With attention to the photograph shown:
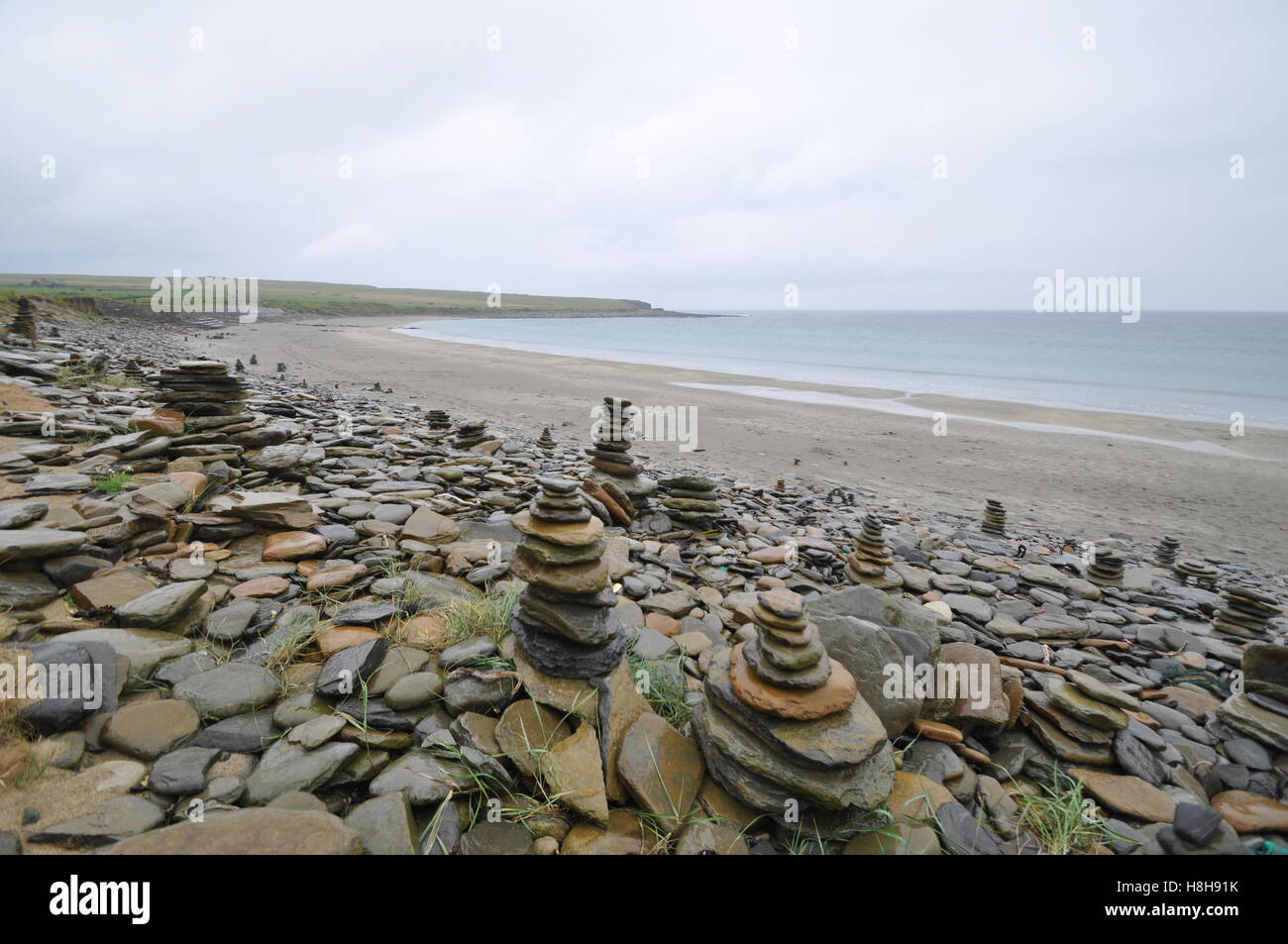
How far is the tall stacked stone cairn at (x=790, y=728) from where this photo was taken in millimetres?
2904

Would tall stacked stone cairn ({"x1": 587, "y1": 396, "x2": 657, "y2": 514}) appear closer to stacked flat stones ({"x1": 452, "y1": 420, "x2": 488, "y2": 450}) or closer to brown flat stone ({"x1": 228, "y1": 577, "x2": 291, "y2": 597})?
stacked flat stones ({"x1": 452, "y1": 420, "x2": 488, "y2": 450})

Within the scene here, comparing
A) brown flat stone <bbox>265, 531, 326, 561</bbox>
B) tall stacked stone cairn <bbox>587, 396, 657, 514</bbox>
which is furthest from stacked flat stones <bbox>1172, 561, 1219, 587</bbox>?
brown flat stone <bbox>265, 531, 326, 561</bbox>

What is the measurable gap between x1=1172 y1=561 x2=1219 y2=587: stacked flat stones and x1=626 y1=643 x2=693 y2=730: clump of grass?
9287 millimetres

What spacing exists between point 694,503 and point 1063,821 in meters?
5.45

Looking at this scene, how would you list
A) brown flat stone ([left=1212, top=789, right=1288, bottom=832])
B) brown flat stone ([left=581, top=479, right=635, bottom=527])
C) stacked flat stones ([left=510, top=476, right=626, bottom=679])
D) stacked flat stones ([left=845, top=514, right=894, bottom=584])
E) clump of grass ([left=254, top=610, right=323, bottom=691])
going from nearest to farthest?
brown flat stone ([left=1212, top=789, right=1288, bottom=832]) < clump of grass ([left=254, top=610, right=323, bottom=691]) < stacked flat stones ([left=510, top=476, right=626, bottom=679]) < stacked flat stones ([left=845, top=514, right=894, bottom=584]) < brown flat stone ([left=581, top=479, right=635, bottom=527])

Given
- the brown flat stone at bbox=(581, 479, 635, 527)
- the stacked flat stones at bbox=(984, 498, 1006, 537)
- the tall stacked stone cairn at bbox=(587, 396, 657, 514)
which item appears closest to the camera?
the brown flat stone at bbox=(581, 479, 635, 527)

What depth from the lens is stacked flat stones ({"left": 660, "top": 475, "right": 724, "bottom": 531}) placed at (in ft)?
26.5

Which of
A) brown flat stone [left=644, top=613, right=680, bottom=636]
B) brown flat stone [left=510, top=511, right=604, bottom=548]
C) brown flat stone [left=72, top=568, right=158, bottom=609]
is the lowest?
Result: brown flat stone [left=644, top=613, right=680, bottom=636]

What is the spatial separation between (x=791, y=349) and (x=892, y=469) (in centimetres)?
5292

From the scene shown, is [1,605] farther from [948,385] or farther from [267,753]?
[948,385]

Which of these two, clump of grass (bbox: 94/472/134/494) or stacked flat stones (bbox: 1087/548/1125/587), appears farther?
stacked flat stones (bbox: 1087/548/1125/587)

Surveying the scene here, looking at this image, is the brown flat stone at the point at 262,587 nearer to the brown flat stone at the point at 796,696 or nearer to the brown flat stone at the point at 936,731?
the brown flat stone at the point at 796,696

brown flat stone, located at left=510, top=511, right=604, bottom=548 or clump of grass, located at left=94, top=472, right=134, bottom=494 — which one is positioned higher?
clump of grass, located at left=94, top=472, right=134, bottom=494

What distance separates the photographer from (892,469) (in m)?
15.4
